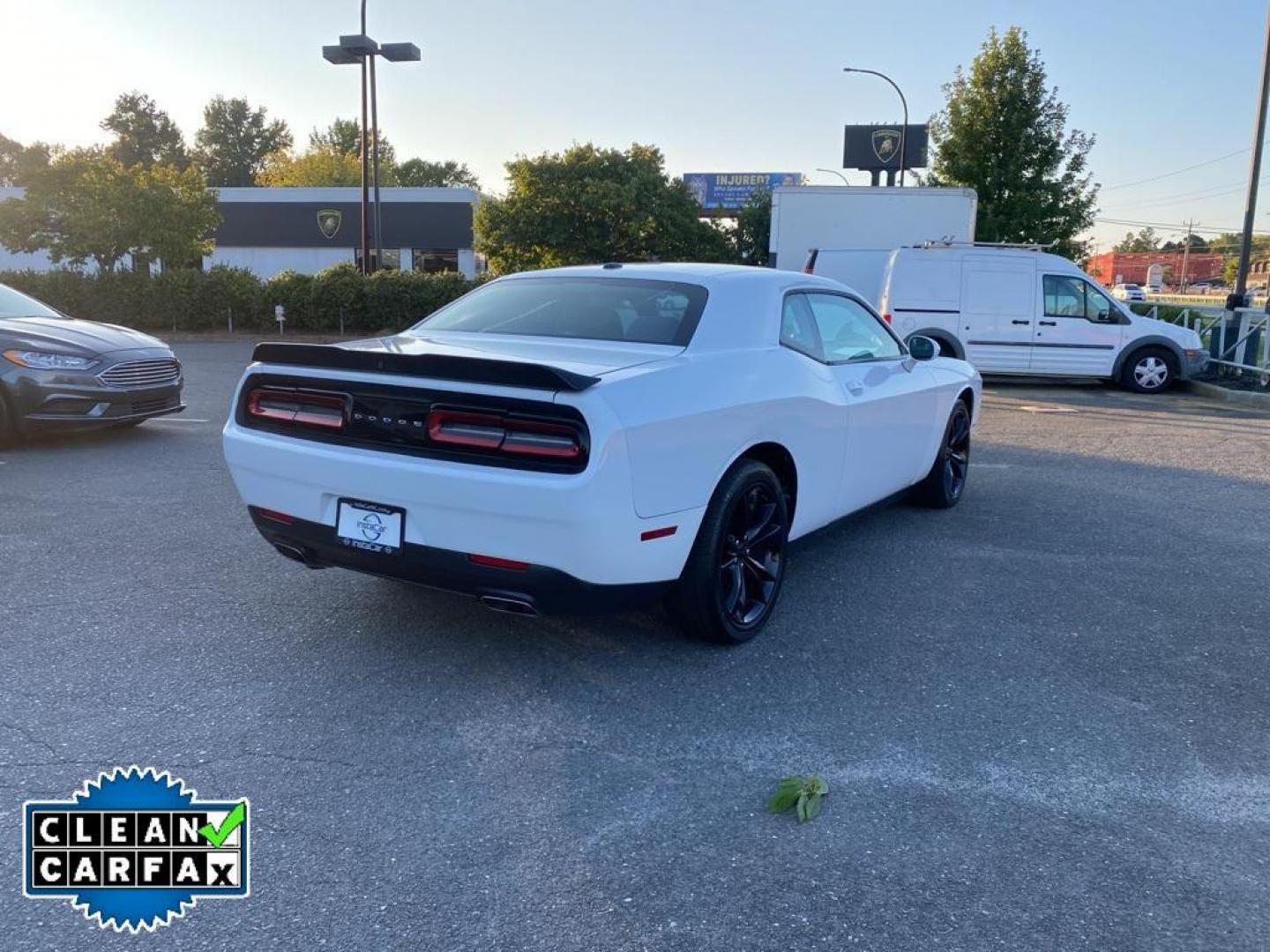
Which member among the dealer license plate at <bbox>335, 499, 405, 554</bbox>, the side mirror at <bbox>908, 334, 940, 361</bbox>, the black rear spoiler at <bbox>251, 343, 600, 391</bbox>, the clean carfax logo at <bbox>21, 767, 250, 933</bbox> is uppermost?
the side mirror at <bbox>908, 334, 940, 361</bbox>

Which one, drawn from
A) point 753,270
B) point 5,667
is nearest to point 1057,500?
point 753,270

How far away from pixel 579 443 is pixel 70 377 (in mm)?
6435

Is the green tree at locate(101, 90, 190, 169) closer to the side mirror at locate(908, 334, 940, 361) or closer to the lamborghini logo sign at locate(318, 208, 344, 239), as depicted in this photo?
the lamborghini logo sign at locate(318, 208, 344, 239)

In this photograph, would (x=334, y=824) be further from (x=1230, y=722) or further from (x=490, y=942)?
(x=1230, y=722)

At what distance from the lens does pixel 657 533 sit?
3.48 metres

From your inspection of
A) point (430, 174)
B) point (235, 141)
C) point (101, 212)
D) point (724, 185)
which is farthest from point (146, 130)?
point (101, 212)

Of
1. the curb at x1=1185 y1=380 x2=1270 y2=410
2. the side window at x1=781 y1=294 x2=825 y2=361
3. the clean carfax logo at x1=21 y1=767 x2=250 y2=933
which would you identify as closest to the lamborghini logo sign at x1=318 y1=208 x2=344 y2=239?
the curb at x1=1185 y1=380 x2=1270 y2=410

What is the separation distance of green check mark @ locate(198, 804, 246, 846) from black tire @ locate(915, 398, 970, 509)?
4.74 m

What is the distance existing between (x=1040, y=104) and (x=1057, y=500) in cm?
2053

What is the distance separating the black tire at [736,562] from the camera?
3795mm

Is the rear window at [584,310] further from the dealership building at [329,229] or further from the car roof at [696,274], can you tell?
the dealership building at [329,229]

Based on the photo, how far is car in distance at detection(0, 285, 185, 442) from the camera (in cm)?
778

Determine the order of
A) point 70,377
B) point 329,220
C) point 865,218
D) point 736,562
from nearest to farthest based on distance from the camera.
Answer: point 736,562
point 70,377
point 865,218
point 329,220

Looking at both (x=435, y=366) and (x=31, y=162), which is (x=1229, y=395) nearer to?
(x=435, y=366)
